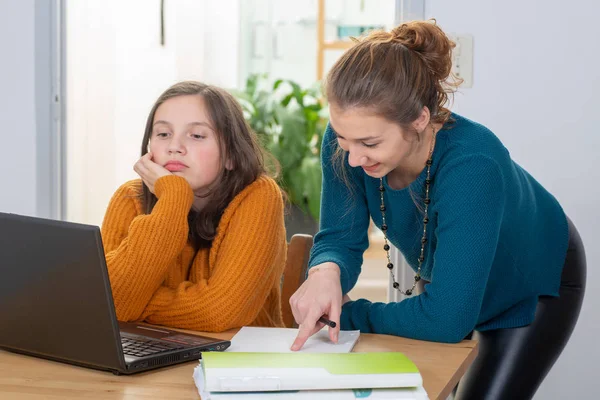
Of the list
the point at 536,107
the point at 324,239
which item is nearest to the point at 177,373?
the point at 324,239

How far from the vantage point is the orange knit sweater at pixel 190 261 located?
1416 mm

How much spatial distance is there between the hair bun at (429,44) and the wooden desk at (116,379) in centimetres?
50

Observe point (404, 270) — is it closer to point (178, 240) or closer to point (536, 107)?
point (536, 107)

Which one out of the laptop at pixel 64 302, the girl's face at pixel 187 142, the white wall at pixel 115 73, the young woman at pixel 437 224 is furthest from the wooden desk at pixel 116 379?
the white wall at pixel 115 73

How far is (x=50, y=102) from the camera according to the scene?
245 centimetres

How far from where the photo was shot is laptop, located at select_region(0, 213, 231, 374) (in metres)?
1.03

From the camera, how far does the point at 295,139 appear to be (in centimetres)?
417

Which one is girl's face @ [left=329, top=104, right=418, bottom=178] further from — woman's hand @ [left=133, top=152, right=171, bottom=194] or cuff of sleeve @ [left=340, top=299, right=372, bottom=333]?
woman's hand @ [left=133, top=152, right=171, bottom=194]

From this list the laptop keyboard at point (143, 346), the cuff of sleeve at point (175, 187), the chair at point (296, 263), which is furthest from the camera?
the chair at point (296, 263)

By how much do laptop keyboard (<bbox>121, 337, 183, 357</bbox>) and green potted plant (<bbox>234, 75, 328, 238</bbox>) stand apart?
2865mm

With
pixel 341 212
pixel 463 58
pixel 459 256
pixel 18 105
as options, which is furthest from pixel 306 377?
pixel 18 105

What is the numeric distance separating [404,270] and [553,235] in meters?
0.65

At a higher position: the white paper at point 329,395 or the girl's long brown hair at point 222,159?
the girl's long brown hair at point 222,159

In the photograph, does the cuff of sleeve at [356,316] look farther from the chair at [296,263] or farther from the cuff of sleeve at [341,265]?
the chair at [296,263]
